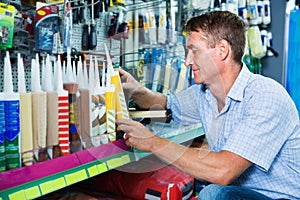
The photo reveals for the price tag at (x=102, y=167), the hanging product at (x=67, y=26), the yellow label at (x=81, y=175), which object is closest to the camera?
the yellow label at (x=81, y=175)

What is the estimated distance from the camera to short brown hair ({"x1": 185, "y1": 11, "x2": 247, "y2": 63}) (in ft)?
5.16

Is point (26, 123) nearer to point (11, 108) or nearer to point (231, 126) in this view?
point (11, 108)

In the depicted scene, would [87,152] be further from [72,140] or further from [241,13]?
[241,13]

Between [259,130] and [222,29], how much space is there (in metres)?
0.51

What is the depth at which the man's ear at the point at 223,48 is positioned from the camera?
157 cm

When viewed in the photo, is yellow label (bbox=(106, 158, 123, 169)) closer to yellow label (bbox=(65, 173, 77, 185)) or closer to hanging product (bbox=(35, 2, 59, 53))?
yellow label (bbox=(65, 173, 77, 185))

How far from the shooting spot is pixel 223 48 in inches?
62.1

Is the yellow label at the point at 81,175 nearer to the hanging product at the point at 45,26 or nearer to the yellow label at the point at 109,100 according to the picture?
the yellow label at the point at 109,100

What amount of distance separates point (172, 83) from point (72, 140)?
2.61ft

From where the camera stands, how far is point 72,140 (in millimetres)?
1259

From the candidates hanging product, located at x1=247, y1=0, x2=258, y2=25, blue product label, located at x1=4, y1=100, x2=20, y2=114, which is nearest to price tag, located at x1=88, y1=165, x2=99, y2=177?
blue product label, located at x1=4, y1=100, x2=20, y2=114

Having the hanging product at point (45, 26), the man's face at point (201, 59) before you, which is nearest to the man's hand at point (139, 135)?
the man's face at point (201, 59)

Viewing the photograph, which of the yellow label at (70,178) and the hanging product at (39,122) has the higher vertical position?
the hanging product at (39,122)

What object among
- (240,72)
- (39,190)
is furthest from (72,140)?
(240,72)
